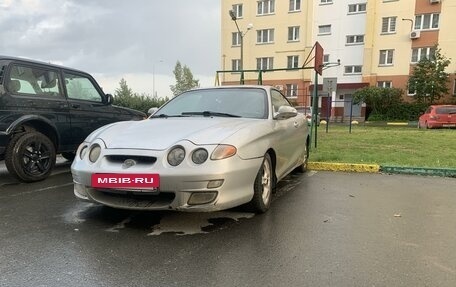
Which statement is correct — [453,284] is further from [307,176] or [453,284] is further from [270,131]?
[307,176]

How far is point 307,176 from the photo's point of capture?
6.88 m

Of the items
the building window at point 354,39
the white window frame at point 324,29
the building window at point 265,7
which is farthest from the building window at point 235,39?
the building window at point 354,39

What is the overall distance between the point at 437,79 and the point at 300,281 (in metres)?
33.5

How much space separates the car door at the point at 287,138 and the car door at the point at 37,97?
3.63 m

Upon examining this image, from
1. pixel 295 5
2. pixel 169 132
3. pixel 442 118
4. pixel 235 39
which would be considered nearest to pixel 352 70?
pixel 295 5

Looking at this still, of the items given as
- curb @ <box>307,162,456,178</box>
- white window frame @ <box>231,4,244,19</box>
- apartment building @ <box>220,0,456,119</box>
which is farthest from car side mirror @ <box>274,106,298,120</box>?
white window frame @ <box>231,4,244,19</box>

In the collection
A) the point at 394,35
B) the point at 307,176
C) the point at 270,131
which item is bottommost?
the point at 307,176

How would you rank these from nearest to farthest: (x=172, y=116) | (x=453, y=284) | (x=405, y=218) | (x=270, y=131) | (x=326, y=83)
Result: (x=453, y=284) → (x=405, y=218) → (x=270, y=131) → (x=172, y=116) → (x=326, y=83)

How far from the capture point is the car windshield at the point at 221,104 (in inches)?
198

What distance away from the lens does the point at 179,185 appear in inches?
142

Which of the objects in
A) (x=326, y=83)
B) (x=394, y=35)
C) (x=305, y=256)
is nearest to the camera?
(x=305, y=256)

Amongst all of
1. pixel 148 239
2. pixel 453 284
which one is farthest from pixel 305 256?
pixel 148 239

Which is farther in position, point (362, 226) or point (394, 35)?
point (394, 35)

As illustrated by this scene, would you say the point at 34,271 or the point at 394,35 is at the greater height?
the point at 394,35
